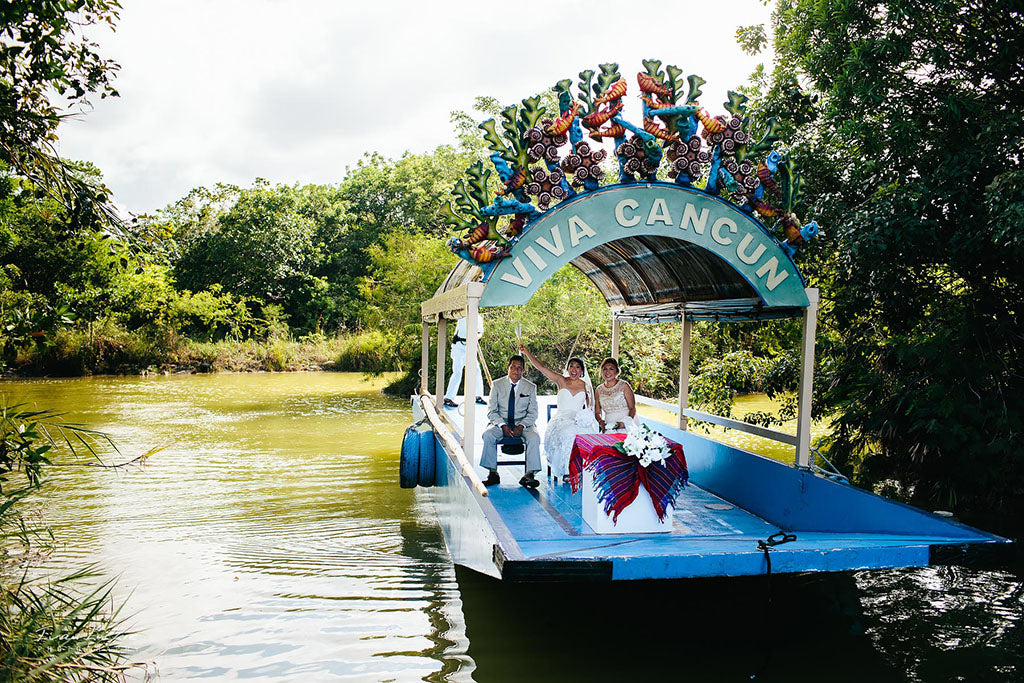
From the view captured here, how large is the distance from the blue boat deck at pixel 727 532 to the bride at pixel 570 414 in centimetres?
29

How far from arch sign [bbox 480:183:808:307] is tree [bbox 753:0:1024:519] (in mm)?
2998

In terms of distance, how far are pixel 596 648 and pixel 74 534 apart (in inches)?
234

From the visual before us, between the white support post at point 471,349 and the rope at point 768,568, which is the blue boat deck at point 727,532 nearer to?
the rope at point 768,568

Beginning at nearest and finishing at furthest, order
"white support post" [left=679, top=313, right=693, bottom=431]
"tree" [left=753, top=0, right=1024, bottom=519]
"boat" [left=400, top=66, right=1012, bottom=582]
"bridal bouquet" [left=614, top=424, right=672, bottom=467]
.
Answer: "boat" [left=400, top=66, right=1012, bottom=582] → "bridal bouquet" [left=614, top=424, right=672, bottom=467] → "tree" [left=753, top=0, right=1024, bottom=519] → "white support post" [left=679, top=313, right=693, bottom=431]

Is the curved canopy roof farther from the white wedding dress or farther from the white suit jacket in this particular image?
the white wedding dress

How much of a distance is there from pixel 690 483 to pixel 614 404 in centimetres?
141

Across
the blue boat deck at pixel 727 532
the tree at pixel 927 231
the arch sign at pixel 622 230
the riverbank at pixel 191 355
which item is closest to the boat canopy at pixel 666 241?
the arch sign at pixel 622 230

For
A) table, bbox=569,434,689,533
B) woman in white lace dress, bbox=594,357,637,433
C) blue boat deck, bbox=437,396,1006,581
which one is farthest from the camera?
woman in white lace dress, bbox=594,357,637,433

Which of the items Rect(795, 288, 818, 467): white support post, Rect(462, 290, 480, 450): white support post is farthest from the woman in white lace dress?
Rect(462, 290, 480, 450): white support post

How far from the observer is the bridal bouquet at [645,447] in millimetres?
5535

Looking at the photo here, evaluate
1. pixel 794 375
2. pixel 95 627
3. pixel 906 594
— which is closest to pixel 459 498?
pixel 95 627

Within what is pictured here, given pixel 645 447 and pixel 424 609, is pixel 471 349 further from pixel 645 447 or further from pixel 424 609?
pixel 424 609

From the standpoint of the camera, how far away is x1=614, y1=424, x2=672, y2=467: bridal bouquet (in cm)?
554

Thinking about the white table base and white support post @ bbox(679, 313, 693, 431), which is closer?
the white table base
